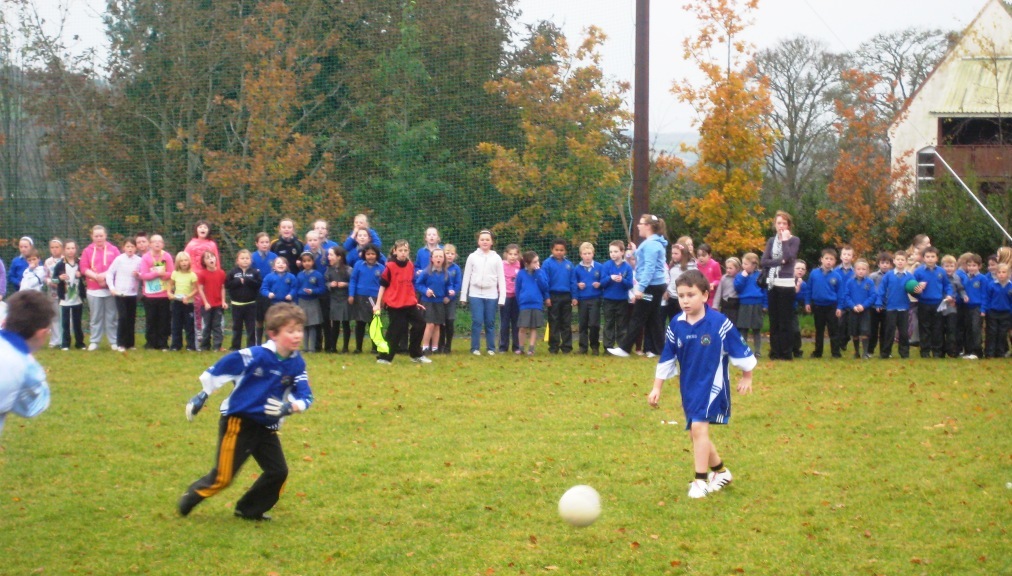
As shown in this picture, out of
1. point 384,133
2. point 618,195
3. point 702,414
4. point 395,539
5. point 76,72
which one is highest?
point 76,72

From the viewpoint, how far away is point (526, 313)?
16.1 meters

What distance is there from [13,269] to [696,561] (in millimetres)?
14210

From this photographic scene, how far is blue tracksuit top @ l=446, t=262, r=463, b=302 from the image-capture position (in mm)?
15969

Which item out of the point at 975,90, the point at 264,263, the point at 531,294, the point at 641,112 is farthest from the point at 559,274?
the point at 975,90

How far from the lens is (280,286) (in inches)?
616

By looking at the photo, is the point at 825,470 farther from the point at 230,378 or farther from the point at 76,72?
the point at 76,72

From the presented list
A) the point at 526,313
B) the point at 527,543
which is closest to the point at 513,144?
the point at 526,313

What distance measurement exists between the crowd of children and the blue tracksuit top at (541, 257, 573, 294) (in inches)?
0.9

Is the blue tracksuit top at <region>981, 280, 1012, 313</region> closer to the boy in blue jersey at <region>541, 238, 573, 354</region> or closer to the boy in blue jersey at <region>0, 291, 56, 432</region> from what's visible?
the boy in blue jersey at <region>541, 238, 573, 354</region>

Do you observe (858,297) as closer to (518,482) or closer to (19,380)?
(518,482)

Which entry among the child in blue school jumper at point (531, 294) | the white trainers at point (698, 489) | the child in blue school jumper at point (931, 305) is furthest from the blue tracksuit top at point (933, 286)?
the white trainers at point (698, 489)

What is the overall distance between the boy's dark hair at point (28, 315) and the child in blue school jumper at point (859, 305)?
1335cm

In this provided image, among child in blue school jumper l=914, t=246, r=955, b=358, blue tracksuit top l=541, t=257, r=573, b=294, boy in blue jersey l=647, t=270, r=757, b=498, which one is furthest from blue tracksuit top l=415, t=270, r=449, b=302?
boy in blue jersey l=647, t=270, r=757, b=498

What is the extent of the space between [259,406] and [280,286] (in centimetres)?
929
